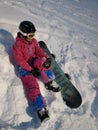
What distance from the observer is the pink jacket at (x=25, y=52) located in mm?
4641

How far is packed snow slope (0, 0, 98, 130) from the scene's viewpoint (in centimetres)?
396

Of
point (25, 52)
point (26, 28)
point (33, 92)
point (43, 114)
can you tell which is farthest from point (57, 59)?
point (43, 114)

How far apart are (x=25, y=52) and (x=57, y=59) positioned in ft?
4.12

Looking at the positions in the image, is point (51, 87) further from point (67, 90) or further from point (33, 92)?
point (33, 92)

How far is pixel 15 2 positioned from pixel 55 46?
3387 millimetres

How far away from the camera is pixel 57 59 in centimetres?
591

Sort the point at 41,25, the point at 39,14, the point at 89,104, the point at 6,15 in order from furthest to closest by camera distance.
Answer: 1. the point at 39,14
2. the point at 41,25
3. the point at 6,15
4. the point at 89,104

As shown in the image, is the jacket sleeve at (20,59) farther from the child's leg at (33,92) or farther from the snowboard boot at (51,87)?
the snowboard boot at (51,87)

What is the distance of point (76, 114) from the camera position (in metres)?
4.26

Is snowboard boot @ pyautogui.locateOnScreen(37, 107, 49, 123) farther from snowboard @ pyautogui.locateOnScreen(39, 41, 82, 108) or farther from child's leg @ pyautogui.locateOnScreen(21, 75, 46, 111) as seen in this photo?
snowboard @ pyautogui.locateOnScreen(39, 41, 82, 108)

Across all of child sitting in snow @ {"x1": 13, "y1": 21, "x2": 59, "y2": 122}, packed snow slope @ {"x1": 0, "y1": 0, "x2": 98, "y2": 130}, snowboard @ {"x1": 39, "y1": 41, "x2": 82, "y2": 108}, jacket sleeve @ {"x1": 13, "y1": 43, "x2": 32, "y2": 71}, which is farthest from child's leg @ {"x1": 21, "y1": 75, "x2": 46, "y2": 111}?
snowboard @ {"x1": 39, "y1": 41, "x2": 82, "y2": 108}

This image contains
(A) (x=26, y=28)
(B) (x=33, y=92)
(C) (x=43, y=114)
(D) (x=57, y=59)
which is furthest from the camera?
(D) (x=57, y=59)

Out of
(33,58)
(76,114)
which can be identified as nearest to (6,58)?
(33,58)

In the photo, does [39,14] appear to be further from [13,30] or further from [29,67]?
[29,67]
